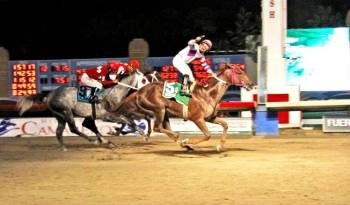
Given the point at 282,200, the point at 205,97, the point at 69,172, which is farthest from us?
the point at 205,97

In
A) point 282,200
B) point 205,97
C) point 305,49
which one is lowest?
point 282,200

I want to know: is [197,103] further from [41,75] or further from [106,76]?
[41,75]

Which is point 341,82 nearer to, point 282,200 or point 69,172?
point 69,172

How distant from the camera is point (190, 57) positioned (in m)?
17.0

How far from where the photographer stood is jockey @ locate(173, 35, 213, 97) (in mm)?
16609

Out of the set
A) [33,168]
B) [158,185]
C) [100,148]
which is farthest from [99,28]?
[158,185]

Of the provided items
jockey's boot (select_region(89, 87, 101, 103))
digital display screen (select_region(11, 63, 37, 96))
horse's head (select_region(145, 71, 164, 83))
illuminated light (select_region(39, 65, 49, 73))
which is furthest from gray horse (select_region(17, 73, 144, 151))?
illuminated light (select_region(39, 65, 49, 73))

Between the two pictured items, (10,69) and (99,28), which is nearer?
(10,69)

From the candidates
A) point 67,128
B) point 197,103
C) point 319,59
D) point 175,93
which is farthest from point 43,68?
point 197,103

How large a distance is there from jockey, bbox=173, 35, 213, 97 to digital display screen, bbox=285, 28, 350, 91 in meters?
10.0

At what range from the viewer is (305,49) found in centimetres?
2642

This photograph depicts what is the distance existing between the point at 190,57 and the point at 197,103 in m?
1.31

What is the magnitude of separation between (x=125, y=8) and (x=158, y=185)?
33.1m

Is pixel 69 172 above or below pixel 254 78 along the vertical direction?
below
